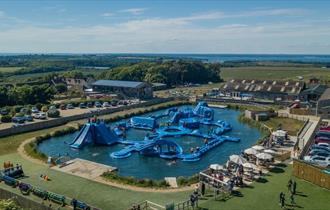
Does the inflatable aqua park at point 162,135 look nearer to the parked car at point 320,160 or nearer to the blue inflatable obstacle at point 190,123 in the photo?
the blue inflatable obstacle at point 190,123

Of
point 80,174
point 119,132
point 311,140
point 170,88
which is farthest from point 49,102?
point 311,140

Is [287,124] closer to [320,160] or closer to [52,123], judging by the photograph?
[320,160]

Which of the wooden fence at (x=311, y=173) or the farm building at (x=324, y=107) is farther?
the farm building at (x=324, y=107)

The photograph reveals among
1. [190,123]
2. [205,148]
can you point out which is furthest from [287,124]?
[205,148]

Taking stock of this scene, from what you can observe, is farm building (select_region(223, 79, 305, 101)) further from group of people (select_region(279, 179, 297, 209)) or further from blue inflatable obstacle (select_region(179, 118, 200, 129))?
group of people (select_region(279, 179, 297, 209))

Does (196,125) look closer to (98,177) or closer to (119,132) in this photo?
(119,132)

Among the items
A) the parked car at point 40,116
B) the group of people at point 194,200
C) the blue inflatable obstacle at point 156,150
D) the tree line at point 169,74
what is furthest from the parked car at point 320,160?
the tree line at point 169,74
